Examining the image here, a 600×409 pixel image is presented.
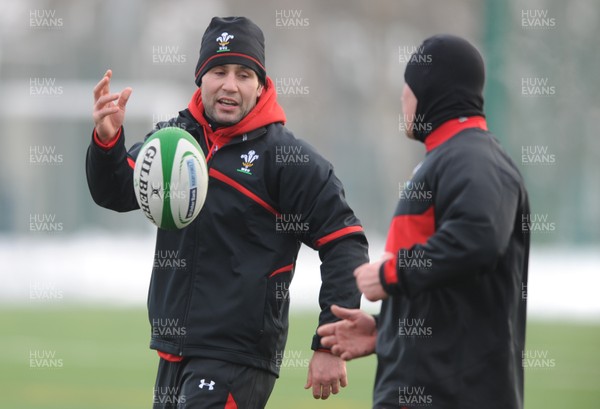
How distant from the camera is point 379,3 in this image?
3506 cm

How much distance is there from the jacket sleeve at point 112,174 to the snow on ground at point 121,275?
35.8 ft

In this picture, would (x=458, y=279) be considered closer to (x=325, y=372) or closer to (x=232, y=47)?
(x=325, y=372)

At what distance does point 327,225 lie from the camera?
538 centimetres

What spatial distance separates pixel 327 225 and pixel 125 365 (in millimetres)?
7622

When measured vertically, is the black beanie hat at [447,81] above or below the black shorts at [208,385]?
above

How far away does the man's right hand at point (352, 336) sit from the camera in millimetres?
4566

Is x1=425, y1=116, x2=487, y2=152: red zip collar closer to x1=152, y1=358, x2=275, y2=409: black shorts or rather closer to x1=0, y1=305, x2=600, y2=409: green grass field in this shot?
x1=152, y1=358, x2=275, y2=409: black shorts


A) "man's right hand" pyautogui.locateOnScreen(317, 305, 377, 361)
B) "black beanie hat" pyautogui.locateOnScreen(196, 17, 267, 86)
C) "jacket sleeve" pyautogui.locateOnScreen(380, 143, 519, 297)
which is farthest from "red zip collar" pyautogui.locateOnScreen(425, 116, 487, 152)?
"black beanie hat" pyautogui.locateOnScreen(196, 17, 267, 86)

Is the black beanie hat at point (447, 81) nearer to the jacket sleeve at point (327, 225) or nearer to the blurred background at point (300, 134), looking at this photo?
the jacket sleeve at point (327, 225)

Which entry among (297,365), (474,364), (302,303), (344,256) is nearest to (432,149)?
(474,364)

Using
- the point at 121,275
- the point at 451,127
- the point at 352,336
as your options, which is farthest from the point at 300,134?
the point at 451,127

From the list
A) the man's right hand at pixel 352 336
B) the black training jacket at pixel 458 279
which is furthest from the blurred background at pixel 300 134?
the black training jacket at pixel 458 279

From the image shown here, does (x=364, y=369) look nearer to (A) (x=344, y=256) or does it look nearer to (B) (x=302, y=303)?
(B) (x=302, y=303)

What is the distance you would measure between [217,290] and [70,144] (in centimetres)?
2062
